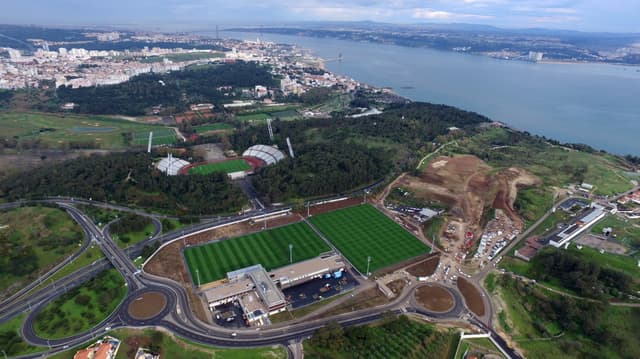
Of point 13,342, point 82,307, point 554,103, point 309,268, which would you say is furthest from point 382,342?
point 554,103

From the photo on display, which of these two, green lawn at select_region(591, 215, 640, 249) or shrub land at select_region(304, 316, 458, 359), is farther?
green lawn at select_region(591, 215, 640, 249)

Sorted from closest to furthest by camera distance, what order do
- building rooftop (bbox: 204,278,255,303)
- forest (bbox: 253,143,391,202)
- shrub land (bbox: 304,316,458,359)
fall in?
shrub land (bbox: 304,316,458,359), building rooftop (bbox: 204,278,255,303), forest (bbox: 253,143,391,202)

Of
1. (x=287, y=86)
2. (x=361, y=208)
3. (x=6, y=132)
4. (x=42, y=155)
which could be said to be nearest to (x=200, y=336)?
(x=361, y=208)

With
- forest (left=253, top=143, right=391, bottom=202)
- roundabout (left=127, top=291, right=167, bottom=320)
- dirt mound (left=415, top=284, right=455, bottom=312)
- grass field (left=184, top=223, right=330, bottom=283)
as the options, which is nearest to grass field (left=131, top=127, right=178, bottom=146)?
forest (left=253, top=143, right=391, bottom=202)

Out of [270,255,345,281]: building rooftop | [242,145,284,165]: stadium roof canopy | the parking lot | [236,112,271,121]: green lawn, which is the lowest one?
the parking lot

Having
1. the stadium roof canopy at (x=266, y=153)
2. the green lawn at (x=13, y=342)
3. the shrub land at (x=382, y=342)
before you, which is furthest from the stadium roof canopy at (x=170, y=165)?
the shrub land at (x=382, y=342)

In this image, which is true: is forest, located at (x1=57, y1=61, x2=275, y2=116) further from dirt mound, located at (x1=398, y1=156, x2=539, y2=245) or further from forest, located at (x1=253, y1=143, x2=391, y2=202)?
dirt mound, located at (x1=398, y1=156, x2=539, y2=245)
